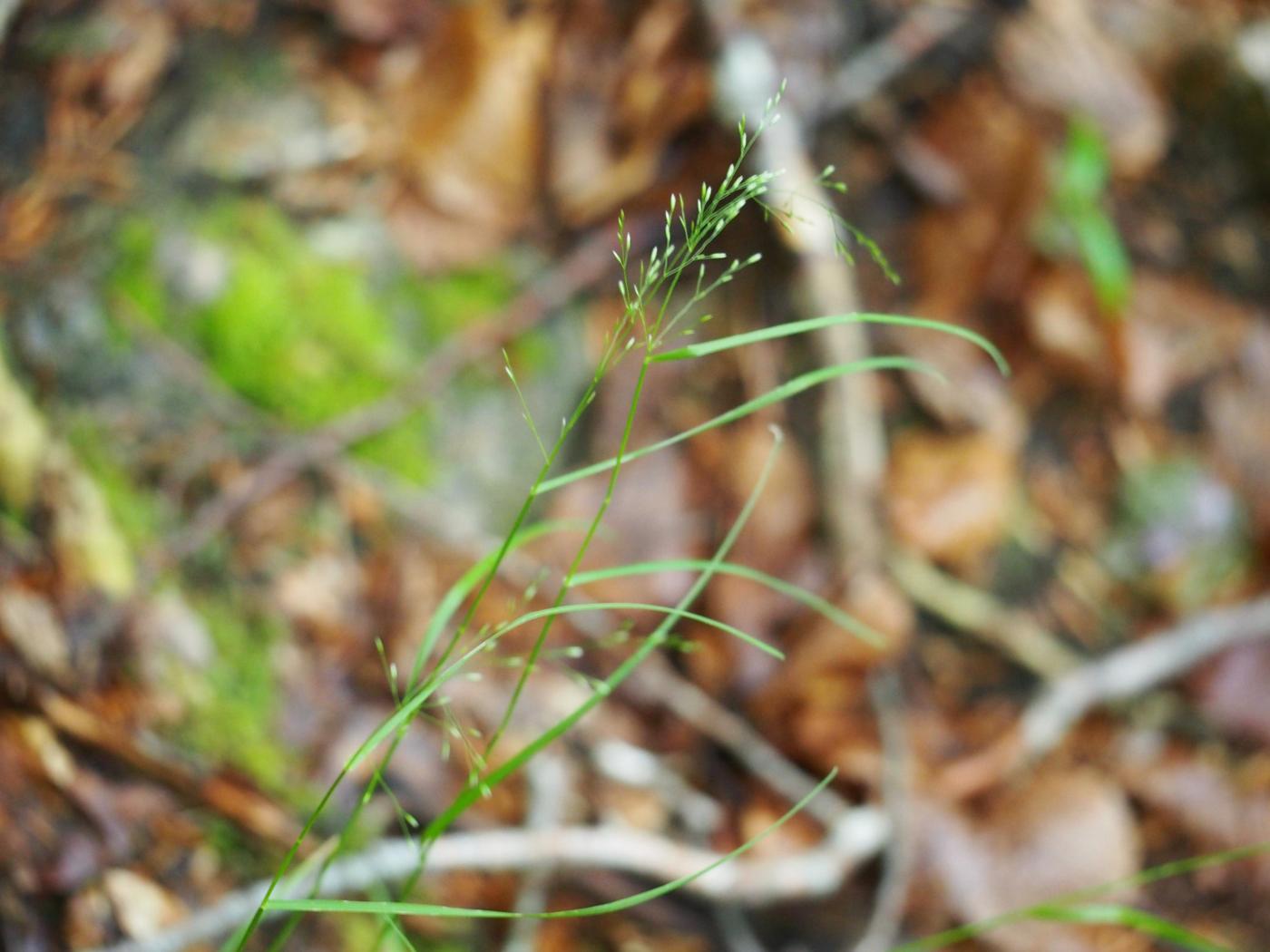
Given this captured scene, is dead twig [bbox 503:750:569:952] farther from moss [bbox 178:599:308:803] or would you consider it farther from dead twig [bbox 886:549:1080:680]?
dead twig [bbox 886:549:1080:680]

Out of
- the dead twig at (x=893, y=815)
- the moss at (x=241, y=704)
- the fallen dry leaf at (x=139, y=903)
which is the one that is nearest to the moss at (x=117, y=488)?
the moss at (x=241, y=704)

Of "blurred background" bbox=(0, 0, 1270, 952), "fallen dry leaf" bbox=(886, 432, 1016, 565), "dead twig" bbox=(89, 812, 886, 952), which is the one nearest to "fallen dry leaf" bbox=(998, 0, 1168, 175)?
"blurred background" bbox=(0, 0, 1270, 952)

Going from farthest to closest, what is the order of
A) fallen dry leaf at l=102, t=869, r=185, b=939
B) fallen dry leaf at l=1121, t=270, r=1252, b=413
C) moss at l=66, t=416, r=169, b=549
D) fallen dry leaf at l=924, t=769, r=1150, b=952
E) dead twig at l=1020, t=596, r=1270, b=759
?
fallen dry leaf at l=1121, t=270, r=1252, b=413
dead twig at l=1020, t=596, r=1270, b=759
fallen dry leaf at l=924, t=769, r=1150, b=952
moss at l=66, t=416, r=169, b=549
fallen dry leaf at l=102, t=869, r=185, b=939

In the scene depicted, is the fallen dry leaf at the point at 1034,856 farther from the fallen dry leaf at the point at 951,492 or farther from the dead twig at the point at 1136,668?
the fallen dry leaf at the point at 951,492

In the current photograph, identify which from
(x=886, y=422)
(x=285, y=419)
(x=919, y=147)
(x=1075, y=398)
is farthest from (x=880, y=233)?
(x=285, y=419)

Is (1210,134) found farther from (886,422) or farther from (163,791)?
(163,791)

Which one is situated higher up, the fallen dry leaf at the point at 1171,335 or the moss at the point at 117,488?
the moss at the point at 117,488

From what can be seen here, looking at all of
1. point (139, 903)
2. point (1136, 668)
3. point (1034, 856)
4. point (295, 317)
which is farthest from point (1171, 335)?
point (139, 903)

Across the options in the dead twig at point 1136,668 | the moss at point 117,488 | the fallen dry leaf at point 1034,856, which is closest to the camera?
the moss at point 117,488

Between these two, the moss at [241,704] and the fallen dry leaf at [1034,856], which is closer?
the moss at [241,704]
